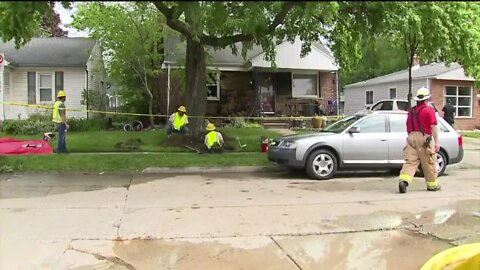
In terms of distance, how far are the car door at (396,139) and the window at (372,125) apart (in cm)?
22

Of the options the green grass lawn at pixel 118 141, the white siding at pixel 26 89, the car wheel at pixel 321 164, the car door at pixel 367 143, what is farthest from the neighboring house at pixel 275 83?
the car wheel at pixel 321 164

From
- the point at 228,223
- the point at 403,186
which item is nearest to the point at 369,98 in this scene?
the point at 403,186

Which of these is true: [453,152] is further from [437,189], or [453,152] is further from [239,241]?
[239,241]

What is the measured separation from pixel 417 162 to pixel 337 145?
7.51 feet

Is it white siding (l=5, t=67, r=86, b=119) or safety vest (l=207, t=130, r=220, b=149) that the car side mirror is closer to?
safety vest (l=207, t=130, r=220, b=149)

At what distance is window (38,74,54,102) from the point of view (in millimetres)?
25766

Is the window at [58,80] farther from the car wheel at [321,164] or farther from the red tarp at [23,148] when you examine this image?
the car wheel at [321,164]

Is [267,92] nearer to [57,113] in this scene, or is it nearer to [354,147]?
[57,113]

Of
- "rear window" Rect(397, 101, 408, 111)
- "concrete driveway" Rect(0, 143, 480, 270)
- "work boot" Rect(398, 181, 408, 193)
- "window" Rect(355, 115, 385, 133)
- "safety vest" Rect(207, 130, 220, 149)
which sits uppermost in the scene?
"rear window" Rect(397, 101, 408, 111)

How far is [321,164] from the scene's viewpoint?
474 inches

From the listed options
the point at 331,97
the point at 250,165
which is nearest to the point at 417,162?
the point at 250,165

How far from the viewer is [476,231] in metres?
7.31

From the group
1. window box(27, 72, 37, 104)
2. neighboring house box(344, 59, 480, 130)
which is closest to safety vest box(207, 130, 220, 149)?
window box(27, 72, 37, 104)

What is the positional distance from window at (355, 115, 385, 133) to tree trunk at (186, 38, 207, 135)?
576 centimetres
